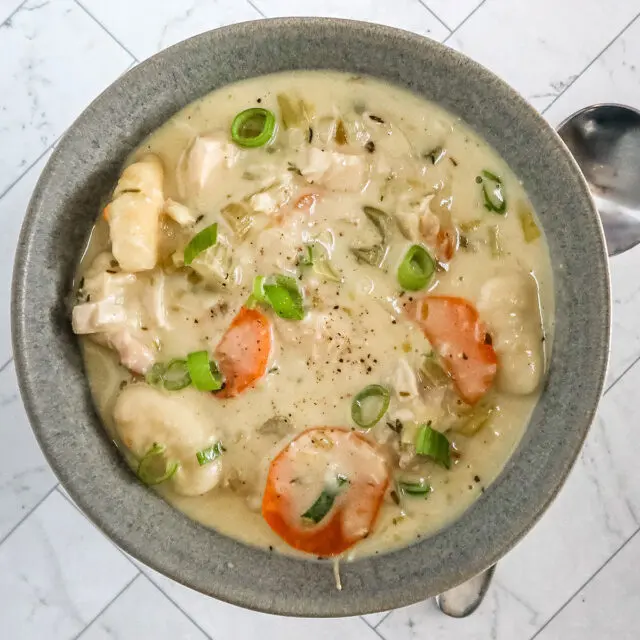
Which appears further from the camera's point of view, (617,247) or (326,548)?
(617,247)

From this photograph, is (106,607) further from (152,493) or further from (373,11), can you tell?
(373,11)

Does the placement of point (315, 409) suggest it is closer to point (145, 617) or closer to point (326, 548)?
point (326, 548)

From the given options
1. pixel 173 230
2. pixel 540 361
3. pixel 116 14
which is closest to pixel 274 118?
pixel 173 230

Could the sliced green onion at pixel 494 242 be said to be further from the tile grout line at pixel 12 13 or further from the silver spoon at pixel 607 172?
the tile grout line at pixel 12 13

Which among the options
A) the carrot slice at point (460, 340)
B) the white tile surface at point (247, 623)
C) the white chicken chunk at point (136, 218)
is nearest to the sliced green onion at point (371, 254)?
the carrot slice at point (460, 340)

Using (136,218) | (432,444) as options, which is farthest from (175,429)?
(432,444)

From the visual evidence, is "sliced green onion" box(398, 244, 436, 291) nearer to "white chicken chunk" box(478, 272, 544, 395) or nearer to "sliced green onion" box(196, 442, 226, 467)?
"white chicken chunk" box(478, 272, 544, 395)
